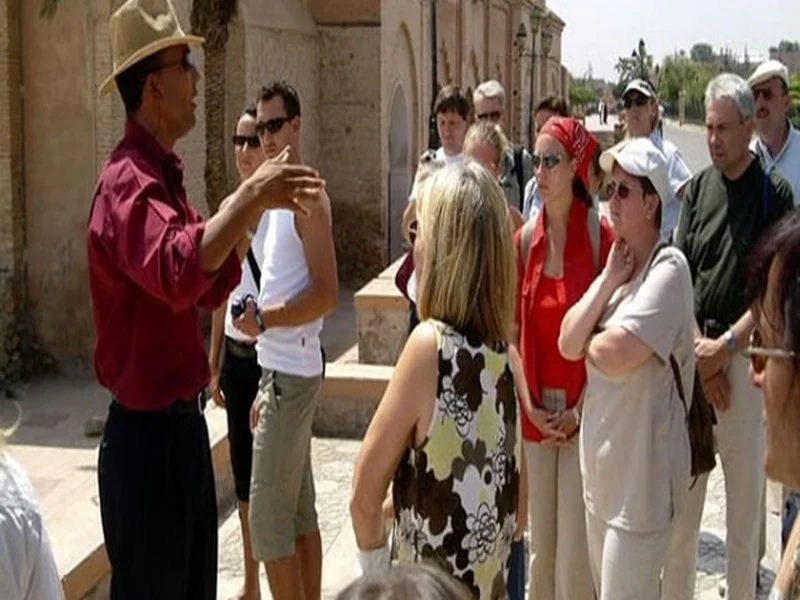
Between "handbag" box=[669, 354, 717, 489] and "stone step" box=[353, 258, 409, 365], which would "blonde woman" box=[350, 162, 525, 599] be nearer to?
"handbag" box=[669, 354, 717, 489]

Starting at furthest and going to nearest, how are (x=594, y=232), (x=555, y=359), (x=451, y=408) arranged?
(x=594, y=232) < (x=555, y=359) < (x=451, y=408)

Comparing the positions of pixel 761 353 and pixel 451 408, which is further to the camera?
pixel 451 408

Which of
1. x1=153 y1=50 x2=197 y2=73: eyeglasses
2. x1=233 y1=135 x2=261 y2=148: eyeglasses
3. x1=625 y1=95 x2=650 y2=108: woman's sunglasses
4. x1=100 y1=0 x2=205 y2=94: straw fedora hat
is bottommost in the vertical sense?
x1=233 y1=135 x2=261 y2=148: eyeglasses

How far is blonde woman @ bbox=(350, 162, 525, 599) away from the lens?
2.91m

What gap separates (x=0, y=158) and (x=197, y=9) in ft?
9.22

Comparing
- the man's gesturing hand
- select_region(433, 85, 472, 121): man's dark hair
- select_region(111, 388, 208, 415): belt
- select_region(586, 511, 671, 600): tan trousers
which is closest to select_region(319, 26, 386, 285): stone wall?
select_region(433, 85, 472, 121): man's dark hair

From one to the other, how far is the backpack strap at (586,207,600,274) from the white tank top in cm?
105

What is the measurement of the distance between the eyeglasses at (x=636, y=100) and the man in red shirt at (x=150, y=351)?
418cm

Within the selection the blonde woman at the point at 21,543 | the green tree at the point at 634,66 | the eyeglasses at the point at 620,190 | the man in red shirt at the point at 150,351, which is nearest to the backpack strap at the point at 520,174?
the eyeglasses at the point at 620,190

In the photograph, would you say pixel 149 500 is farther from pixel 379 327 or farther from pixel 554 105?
pixel 379 327

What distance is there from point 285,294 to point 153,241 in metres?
1.59

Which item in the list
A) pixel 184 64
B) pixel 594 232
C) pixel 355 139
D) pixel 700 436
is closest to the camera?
pixel 184 64

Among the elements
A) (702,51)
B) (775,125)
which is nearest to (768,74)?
(775,125)

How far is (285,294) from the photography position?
438 cm
